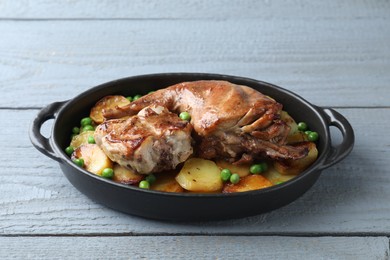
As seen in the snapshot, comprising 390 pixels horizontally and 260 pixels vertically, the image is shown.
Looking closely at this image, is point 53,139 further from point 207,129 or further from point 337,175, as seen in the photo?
point 337,175

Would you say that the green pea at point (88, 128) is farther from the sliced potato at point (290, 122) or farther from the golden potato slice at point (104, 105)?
the sliced potato at point (290, 122)

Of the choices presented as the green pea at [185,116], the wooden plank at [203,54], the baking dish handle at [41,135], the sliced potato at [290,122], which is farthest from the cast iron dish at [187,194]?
the wooden plank at [203,54]

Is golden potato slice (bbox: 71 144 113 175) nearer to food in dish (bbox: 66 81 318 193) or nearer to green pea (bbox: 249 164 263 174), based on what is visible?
food in dish (bbox: 66 81 318 193)

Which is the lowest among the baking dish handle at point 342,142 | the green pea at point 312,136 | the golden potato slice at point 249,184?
the green pea at point 312,136

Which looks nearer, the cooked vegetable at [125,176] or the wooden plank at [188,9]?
the cooked vegetable at [125,176]

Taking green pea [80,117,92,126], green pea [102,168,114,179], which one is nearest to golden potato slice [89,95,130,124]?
green pea [80,117,92,126]

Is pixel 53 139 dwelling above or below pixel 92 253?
above

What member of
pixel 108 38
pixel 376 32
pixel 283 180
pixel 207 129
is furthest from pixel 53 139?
pixel 376 32
